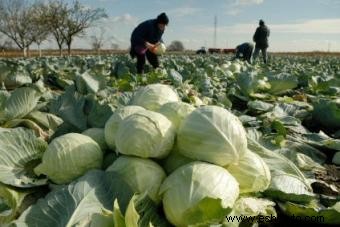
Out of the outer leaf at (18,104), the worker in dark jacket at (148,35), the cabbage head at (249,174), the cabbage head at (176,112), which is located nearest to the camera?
the cabbage head at (249,174)

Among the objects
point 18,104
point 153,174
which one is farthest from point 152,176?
point 18,104

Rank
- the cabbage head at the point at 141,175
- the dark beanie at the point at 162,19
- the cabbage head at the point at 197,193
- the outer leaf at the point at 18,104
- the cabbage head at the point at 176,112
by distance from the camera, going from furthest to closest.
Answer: the dark beanie at the point at 162,19 < the outer leaf at the point at 18,104 < the cabbage head at the point at 176,112 < the cabbage head at the point at 141,175 < the cabbage head at the point at 197,193

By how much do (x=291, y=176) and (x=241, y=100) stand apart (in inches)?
138

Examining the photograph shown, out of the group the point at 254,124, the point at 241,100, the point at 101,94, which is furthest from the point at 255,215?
the point at 241,100

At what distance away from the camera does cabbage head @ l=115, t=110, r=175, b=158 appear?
2043 millimetres

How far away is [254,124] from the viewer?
3.67 m

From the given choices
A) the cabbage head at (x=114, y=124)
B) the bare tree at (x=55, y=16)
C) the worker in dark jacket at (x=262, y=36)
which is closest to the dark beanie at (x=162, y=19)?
the cabbage head at (x=114, y=124)

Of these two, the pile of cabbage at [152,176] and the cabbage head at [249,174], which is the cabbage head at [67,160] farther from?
the cabbage head at [249,174]

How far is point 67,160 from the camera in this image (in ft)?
7.20

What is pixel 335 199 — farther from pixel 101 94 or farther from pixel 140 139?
pixel 101 94

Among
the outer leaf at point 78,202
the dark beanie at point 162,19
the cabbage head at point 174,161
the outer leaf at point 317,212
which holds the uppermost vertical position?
the dark beanie at point 162,19

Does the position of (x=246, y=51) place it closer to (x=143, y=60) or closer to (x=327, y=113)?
(x=143, y=60)

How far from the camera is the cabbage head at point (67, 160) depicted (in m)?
2.19

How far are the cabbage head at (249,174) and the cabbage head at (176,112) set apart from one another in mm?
379
